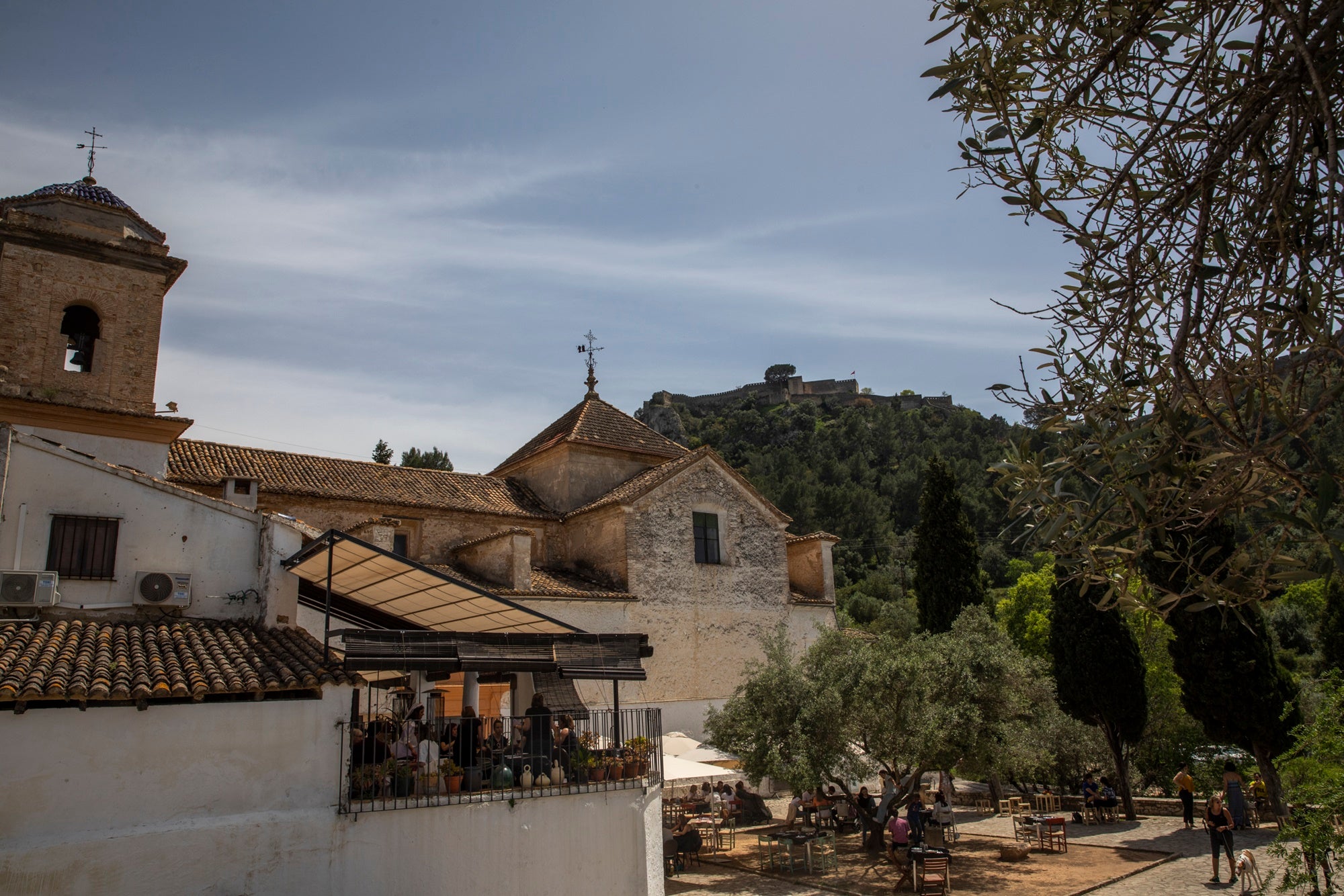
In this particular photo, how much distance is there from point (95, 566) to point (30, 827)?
14.0 ft

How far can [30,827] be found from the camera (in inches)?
368

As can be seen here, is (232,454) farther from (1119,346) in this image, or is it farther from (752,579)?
(1119,346)

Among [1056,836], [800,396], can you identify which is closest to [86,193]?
[1056,836]

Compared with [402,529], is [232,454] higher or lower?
higher

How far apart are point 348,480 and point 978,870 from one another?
17.6m

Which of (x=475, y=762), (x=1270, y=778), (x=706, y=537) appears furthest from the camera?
(x=706, y=537)

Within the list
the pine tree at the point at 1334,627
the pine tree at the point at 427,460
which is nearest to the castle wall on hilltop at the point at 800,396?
the pine tree at the point at 427,460

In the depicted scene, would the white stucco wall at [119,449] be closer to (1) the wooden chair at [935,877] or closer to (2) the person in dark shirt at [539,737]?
(2) the person in dark shirt at [539,737]

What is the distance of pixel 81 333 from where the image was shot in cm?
1820

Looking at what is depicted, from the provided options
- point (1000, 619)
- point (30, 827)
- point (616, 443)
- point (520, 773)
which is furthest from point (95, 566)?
point (1000, 619)

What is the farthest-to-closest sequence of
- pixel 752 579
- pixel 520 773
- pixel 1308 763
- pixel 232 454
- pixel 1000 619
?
pixel 1000 619, pixel 752 579, pixel 232 454, pixel 520 773, pixel 1308 763

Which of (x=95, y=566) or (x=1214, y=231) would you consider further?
(x=95, y=566)

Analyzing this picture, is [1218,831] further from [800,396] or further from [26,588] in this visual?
[800,396]

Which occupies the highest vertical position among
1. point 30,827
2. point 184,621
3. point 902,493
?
point 902,493
